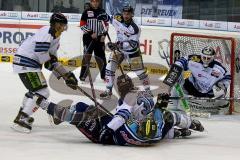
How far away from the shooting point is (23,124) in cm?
528

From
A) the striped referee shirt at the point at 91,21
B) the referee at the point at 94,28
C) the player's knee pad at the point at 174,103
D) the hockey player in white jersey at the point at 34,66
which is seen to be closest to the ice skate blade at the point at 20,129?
the hockey player in white jersey at the point at 34,66

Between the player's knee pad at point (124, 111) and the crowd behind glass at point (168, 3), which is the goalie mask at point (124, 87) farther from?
the crowd behind glass at point (168, 3)

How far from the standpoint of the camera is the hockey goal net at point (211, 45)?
7227 mm

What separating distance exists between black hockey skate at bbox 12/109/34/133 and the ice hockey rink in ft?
0.20

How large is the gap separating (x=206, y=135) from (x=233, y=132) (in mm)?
355

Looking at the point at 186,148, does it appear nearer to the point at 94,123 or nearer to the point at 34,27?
the point at 94,123

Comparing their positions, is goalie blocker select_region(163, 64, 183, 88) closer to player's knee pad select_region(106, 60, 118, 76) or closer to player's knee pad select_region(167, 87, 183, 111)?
player's knee pad select_region(167, 87, 183, 111)

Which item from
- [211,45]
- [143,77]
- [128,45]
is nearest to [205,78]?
[211,45]

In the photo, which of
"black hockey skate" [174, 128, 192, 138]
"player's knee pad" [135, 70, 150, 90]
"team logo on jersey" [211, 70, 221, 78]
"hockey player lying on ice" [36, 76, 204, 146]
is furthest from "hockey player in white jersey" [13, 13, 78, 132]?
"player's knee pad" [135, 70, 150, 90]

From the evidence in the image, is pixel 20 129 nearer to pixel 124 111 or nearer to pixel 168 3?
pixel 124 111

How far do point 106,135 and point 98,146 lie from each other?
115mm

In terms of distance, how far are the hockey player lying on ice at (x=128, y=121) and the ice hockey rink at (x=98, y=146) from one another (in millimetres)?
75

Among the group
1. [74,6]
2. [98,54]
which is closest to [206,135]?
[98,54]

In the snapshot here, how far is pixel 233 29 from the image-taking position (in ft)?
35.3
